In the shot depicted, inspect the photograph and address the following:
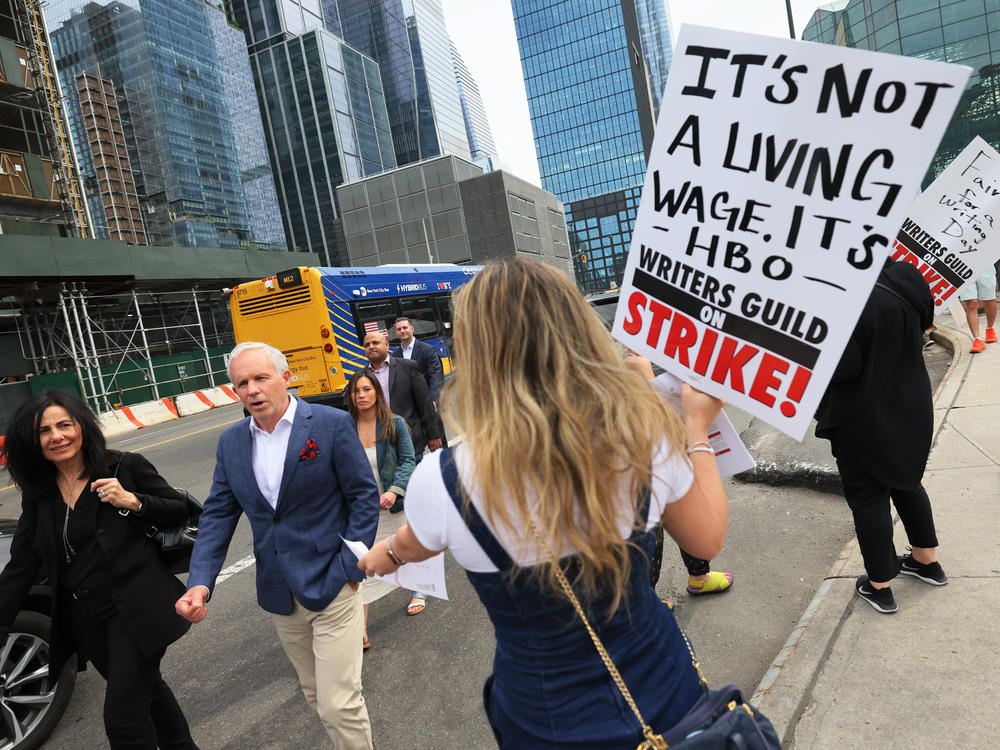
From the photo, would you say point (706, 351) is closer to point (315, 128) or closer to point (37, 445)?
point (37, 445)

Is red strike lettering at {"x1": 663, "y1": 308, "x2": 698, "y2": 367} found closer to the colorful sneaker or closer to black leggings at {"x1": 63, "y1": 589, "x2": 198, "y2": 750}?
black leggings at {"x1": 63, "y1": 589, "x2": 198, "y2": 750}

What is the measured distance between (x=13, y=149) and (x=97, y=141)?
117 feet

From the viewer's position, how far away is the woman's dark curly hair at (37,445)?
8.32 feet

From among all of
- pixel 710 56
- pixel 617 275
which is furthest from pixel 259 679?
pixel 617 275

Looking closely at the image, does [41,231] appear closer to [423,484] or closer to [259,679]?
[259,679]

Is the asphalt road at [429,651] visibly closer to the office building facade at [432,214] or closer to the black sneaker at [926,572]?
the black sneaker at [926,572]

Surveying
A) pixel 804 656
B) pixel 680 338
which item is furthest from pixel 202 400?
pixel 680 338

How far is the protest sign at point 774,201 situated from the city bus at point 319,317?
31.2ft

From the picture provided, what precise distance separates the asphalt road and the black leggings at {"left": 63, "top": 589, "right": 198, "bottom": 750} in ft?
1.63

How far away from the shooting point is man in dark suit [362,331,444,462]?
5.25m

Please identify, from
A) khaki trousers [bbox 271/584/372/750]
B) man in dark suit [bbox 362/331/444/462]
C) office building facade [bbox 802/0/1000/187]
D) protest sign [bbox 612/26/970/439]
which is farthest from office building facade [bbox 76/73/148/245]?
protest sign [bbox 612/26/970/439]

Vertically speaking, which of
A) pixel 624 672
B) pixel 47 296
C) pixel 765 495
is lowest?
pixel 765 495

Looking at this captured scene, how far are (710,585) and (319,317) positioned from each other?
962 cm

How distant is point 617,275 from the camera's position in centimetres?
11212
